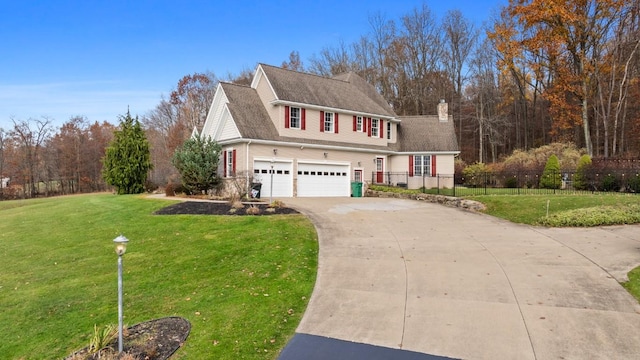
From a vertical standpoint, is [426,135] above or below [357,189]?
above

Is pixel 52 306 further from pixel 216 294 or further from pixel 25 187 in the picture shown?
pixel 25 187

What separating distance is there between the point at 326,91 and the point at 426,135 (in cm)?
843

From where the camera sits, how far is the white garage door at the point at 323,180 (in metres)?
21.3

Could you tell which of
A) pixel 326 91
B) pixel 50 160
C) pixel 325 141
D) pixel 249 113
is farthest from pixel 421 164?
pixel 50 160

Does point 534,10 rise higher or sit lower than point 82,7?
higher

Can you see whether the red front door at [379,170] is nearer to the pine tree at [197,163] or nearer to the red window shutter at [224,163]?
the red window shutter at [224,163]

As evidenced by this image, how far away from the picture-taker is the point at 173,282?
7078mm

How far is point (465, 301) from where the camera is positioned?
5516 mm

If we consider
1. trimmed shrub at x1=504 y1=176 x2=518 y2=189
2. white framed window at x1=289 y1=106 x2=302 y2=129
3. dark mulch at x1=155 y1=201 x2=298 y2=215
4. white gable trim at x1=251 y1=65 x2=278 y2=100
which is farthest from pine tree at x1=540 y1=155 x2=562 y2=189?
white gable trim at x1=251 y1=65 x2=278 y2=100

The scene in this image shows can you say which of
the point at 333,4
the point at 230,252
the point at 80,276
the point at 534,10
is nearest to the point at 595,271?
the point at 230,252

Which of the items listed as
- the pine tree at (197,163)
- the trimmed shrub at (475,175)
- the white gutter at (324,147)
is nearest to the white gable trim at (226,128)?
the white gutter at (324,147)

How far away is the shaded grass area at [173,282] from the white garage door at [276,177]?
721cm

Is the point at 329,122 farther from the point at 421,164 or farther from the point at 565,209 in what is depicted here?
the point at 565,209

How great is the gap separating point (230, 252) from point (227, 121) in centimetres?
1348
